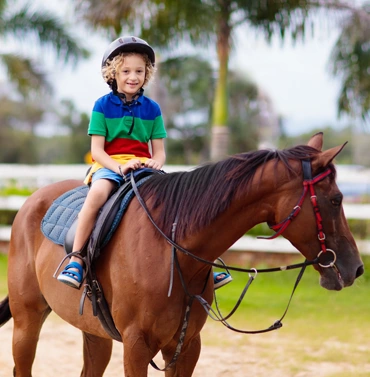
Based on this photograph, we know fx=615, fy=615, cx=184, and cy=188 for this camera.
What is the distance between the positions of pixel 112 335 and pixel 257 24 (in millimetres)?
8341

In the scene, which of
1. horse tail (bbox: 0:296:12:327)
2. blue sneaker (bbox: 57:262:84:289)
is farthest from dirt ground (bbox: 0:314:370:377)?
blue sneaker (bbox: 57:262:84:289)

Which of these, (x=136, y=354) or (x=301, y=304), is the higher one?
(x=136, y=354)

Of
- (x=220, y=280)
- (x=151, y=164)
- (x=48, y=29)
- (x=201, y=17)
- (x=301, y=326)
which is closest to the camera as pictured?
(x=151, y=164)

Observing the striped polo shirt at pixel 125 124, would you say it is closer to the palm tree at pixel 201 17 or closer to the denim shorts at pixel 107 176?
the denim shorts at pixel 107 176

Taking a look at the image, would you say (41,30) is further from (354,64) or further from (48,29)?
(354,64)

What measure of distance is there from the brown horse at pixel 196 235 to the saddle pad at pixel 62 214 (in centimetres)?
45

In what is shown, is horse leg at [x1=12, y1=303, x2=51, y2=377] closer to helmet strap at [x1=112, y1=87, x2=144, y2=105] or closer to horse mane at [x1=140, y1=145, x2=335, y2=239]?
horse mane at [x1=140, y1=145, x2=335, y2=239]

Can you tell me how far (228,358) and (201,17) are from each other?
6.46 meters

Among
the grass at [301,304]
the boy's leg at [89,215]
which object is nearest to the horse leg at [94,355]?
the boy's leg at [89,215]

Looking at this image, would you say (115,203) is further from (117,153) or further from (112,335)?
(112,335)

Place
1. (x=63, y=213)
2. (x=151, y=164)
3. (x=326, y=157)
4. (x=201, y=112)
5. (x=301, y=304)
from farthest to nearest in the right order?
1. (x=201, y=112)
2. (x=301, y=304)
3. (x=63, y=213)
4. (x=151, y=164)
5. (x=326, y=157)

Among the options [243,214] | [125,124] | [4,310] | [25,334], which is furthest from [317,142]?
[4,310]

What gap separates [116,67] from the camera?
353 centimetres

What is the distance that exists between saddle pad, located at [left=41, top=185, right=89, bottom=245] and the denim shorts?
452 mm
